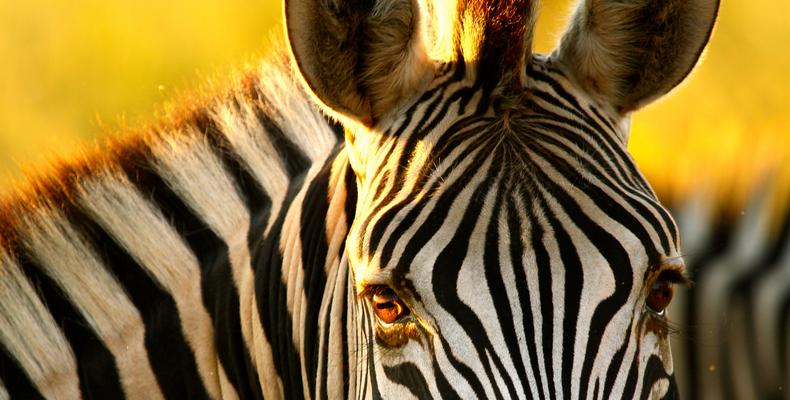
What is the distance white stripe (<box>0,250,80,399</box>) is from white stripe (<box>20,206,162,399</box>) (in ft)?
0.46

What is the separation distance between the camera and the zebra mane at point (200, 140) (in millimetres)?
5211

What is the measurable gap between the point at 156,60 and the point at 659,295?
1979 centimetres

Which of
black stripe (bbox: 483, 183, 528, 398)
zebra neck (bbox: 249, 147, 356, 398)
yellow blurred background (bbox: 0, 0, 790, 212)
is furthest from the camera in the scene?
yellow blurred background (bbox: 0, 0, 790, 212)

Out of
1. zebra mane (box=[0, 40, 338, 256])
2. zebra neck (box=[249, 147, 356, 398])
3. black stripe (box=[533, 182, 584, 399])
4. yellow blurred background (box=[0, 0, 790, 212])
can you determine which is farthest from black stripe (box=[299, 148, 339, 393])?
yellow blurred background (box=[0, 0, 790, 212])

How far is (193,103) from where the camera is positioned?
553 cm

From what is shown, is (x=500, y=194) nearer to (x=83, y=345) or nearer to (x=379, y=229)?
(x=379, y=229)

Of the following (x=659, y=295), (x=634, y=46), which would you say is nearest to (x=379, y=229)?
(x=659, y=295)

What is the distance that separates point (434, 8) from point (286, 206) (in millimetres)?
1166

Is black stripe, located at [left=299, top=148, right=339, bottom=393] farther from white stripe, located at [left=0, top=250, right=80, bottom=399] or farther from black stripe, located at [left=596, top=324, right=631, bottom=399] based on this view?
black stripe, located at [left=596, top=324, right=631, bottom=399]

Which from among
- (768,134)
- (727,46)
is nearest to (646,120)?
(727,46)

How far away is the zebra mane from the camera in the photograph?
5.21 metres

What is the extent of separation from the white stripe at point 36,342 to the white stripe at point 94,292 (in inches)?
5.5

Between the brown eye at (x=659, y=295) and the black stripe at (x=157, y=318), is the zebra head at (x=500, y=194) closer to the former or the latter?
the brown eye at (x=659, y=295)

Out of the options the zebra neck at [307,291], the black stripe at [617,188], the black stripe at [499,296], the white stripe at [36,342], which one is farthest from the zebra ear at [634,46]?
the white stripe at [36,342]
